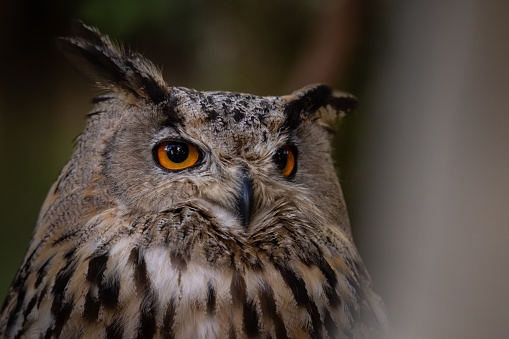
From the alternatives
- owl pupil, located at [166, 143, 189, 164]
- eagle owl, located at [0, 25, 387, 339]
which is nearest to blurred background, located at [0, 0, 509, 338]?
eagle owl, located at [0, 25, 387, 339]

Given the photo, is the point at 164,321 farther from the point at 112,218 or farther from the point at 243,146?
the point at 243,146

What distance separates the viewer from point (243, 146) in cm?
114

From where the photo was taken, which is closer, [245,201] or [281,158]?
[245,201]

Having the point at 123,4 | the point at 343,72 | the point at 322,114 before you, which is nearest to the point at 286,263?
the point at 322,114

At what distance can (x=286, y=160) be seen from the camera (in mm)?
1281

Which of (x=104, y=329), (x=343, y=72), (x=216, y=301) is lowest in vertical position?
(x=104, y=329)

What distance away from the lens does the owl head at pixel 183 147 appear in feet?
3.73

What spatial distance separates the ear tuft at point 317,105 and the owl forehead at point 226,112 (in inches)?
3.1

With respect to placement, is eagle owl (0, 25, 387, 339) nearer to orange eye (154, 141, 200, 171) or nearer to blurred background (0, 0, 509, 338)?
orange eye (154, 141, 200, 171)

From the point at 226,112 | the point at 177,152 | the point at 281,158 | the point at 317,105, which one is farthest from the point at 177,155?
the point at 317,105

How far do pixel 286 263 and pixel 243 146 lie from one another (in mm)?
311

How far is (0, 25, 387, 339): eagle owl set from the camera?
1.12 meters

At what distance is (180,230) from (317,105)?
0.50 meters

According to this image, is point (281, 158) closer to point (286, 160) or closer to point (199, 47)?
point (286, 160)
